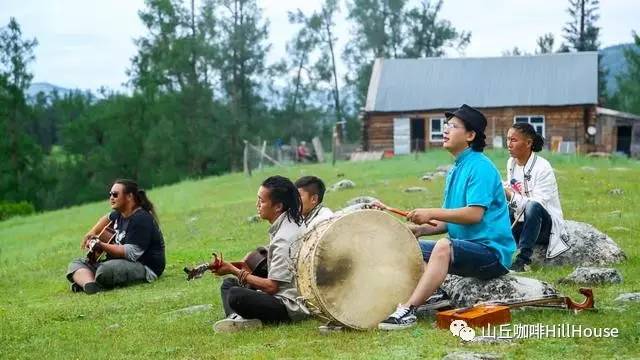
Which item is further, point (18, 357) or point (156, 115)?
point (156, 115)

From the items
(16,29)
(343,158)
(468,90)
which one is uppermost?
(16,29)

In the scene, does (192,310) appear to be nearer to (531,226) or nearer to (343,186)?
(531,226)

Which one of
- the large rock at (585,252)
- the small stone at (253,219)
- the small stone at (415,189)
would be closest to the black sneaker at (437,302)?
the large rock at (585,252)

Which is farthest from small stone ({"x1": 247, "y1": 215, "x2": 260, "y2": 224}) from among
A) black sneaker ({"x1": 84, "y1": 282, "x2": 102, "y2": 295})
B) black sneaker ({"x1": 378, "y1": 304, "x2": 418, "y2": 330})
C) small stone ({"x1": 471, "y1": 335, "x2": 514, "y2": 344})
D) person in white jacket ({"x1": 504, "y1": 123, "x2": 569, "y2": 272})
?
small stone ({"x1": 471, "y1": 335, "x2": 514, "y2": 344})

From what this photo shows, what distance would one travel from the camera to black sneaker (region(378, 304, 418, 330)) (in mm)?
7859

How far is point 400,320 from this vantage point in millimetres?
7883

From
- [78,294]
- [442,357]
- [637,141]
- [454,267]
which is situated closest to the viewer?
[442,357]

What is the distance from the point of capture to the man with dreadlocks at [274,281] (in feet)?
28.0

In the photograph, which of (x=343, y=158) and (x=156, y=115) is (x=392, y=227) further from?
(x=156, y=115)

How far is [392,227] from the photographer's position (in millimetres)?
8125

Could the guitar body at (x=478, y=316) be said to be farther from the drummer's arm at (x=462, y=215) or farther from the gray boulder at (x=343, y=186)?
the gray boulder at (x=343, y=186)

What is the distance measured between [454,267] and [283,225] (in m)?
1.70

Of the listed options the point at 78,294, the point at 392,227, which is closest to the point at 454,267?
the point at 392,227

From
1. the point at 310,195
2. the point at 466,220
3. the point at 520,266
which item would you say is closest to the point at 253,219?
the point at 520,266
